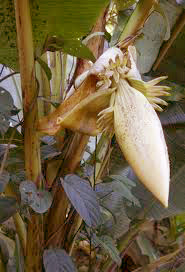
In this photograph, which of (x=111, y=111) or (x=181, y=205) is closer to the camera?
(x=111, y=111)

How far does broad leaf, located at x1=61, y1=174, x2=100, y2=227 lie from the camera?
445 mm

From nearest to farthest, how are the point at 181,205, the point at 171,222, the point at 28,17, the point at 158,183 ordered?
the point at 158,183
the point at 28,17
the point at 181,205
the point at 171,222

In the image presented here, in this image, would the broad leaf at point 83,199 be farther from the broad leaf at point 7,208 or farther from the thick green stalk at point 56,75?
the thick green stalk at point 56,75

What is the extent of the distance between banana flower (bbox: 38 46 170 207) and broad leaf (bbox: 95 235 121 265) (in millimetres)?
250

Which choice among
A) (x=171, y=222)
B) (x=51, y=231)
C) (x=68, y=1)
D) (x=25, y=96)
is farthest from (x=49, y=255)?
(x=171, y=222)

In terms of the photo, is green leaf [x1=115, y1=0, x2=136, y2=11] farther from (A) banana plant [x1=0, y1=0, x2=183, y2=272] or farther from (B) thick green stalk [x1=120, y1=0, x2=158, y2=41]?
(B) thick green stalk [x1=120, y1=0, x2=158, y2=41]

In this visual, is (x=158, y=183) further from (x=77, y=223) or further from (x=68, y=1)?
(x=77, y=223)

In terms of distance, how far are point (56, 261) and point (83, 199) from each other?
115 millimetres

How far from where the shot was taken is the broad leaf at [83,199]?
44cm

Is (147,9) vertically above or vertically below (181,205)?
above

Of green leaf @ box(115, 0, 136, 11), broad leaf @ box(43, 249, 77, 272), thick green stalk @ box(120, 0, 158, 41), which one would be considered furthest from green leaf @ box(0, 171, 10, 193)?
green leaf @ box(115, 0, 136, 11)

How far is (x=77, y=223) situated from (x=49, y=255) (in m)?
0.12

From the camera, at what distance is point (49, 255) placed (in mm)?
513

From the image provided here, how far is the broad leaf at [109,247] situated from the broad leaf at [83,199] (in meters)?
0.12
